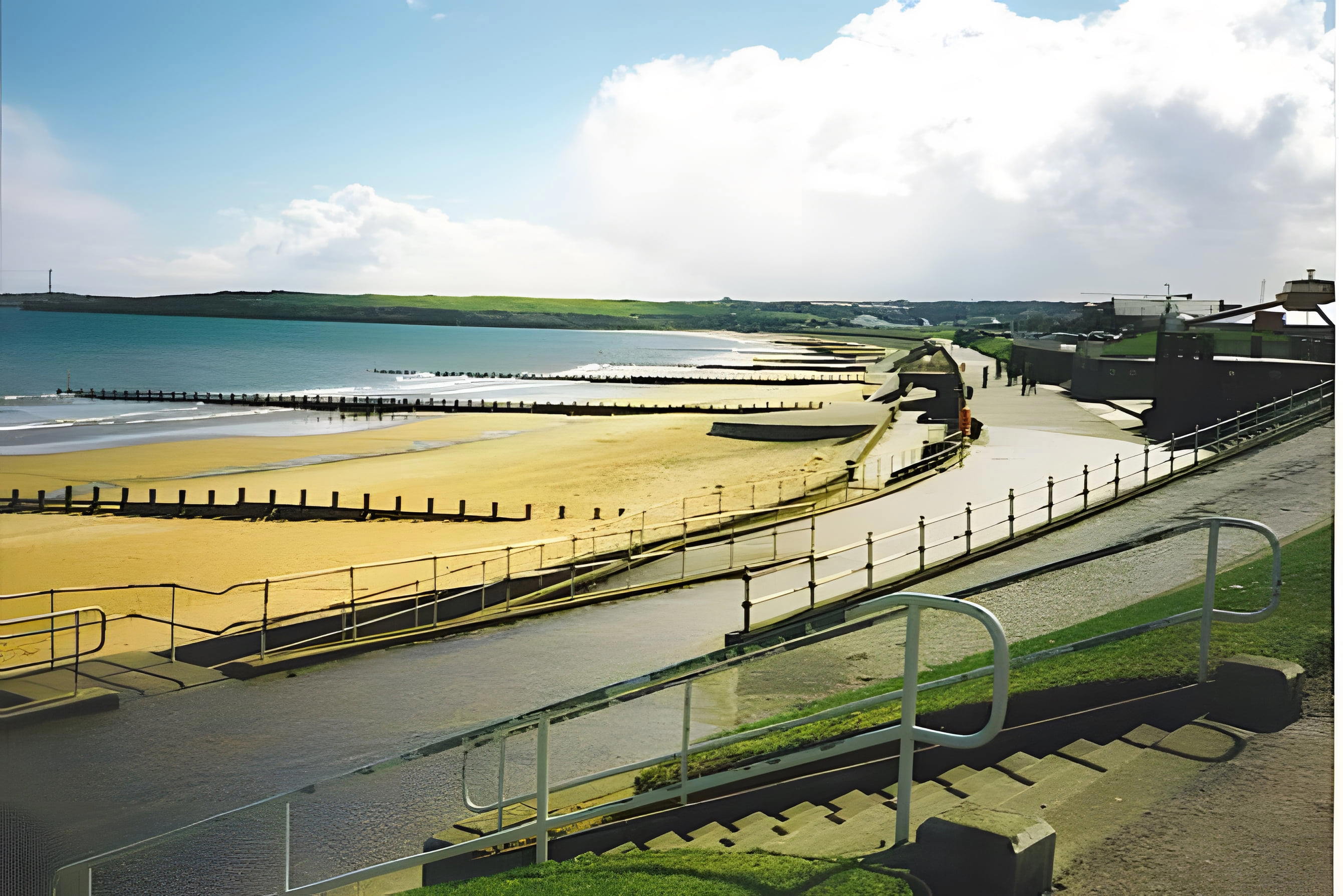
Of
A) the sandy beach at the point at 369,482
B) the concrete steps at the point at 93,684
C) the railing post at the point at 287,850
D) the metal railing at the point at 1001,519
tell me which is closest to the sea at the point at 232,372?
the sandy beach at the point at 369,482

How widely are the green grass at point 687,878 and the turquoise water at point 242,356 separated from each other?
75442 mm

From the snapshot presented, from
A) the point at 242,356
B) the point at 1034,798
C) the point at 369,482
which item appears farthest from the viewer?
the point at 242,356

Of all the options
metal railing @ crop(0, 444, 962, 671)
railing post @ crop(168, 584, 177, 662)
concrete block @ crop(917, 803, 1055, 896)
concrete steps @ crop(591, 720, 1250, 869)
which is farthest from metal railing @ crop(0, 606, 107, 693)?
concrete block @ crop(917, 803, 1055, 896)

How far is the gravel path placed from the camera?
11.6ft

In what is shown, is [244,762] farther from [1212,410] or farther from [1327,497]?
[1212,410]

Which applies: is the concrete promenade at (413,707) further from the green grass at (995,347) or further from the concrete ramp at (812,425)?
the green grass at (995,347)

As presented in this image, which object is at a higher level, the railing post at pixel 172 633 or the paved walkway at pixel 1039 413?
the paved walkway at pixel 1039 413

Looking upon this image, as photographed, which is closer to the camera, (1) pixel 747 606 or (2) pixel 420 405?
(1) pixel 747 606

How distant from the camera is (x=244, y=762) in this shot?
24.9 ft

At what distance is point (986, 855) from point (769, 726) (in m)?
1.50

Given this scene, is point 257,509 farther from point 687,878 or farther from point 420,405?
point 420,405

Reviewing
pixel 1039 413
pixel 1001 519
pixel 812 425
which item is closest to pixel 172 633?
pixel 1001 519

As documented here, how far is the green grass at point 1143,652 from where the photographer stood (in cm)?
520

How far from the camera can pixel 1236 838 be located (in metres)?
3.81
